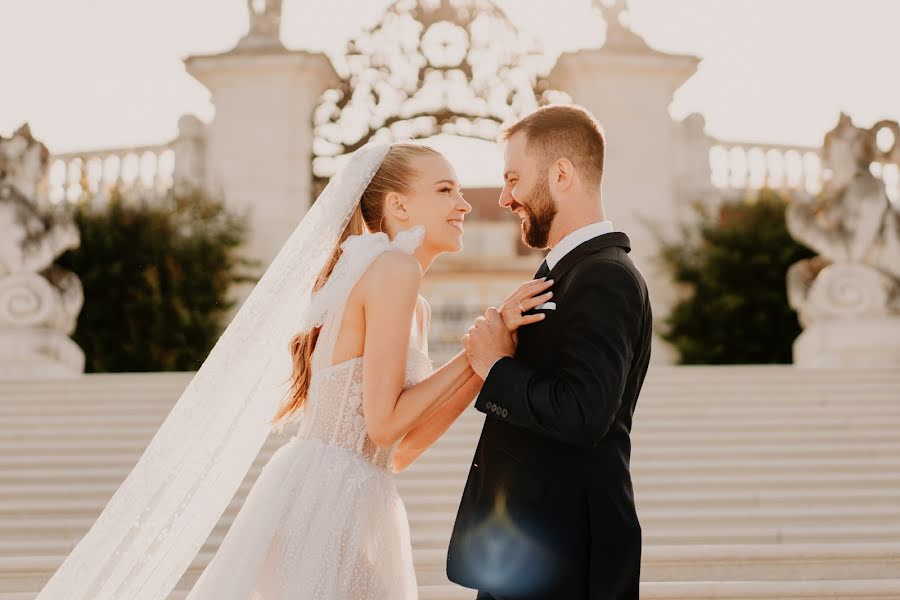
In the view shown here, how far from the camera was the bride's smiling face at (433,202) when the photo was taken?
2.95 meters

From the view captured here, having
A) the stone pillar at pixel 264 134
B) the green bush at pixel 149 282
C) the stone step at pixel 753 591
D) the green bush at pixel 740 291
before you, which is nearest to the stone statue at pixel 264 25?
the stone pillar at pixel 264 134

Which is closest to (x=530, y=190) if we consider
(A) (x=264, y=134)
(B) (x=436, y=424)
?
(B) (x=436, y=424)

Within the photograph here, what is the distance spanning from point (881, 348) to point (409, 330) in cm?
921

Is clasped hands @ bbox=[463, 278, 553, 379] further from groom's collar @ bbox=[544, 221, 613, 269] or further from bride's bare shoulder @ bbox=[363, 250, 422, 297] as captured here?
bride's bare shoulder @ bbox=[363, 250, 422, 297]

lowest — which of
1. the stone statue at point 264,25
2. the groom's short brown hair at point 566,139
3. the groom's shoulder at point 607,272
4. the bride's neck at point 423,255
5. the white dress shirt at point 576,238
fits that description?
the bride's neck at point 423,255

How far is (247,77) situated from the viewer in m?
15.3

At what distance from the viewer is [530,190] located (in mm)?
2518

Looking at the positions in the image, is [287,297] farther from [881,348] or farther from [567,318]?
[881,348]

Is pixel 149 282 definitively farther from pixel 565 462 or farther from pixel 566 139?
pixel 565 462

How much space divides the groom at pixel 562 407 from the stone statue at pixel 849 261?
9.06m

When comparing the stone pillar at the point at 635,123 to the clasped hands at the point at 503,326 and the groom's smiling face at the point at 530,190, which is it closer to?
the groom's smiling face at the point at 530,190

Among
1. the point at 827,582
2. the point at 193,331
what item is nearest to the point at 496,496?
the point at 827,582

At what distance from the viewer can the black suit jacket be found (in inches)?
87.3

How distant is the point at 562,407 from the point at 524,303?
0.33 meters
